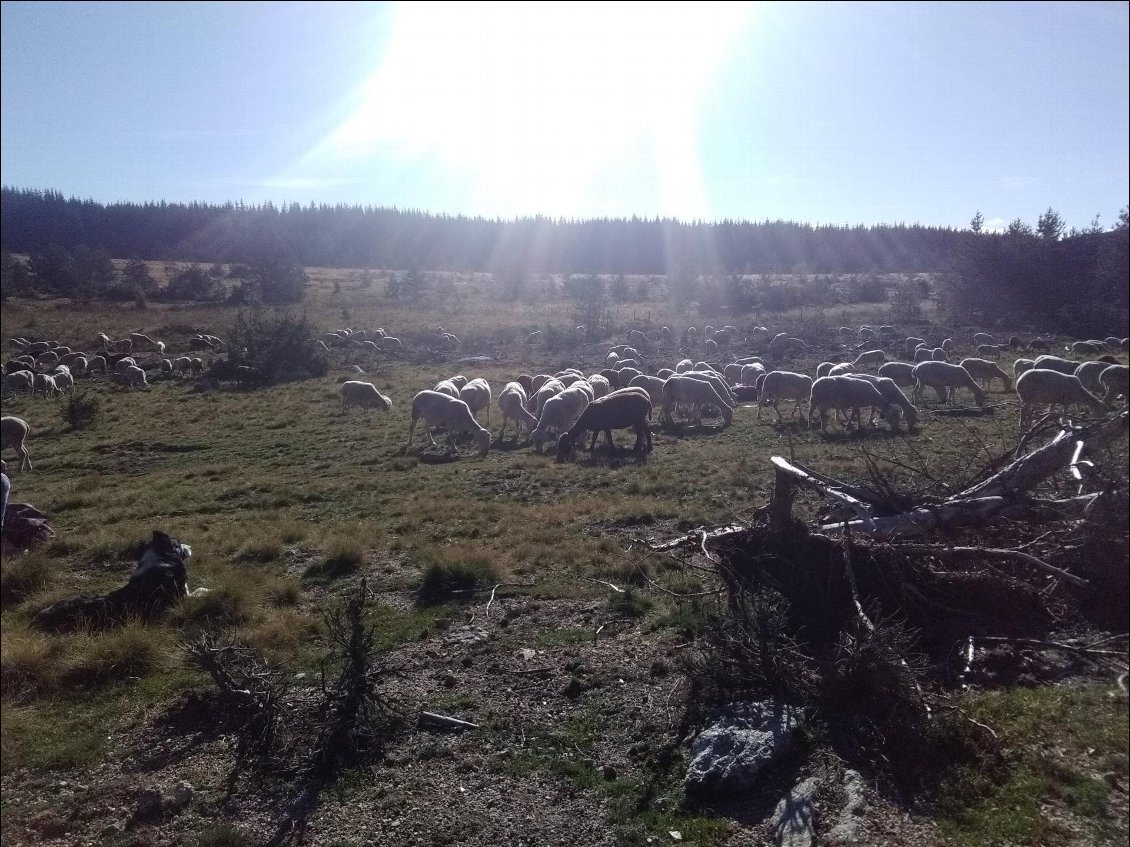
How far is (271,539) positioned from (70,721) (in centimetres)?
518

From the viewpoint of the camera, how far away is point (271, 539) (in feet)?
36.6

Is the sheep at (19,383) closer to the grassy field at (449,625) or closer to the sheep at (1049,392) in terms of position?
the grassy field at (449,625)

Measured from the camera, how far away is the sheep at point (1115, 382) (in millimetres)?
3879

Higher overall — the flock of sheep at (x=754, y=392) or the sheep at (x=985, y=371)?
the sheep at (x=985, y=371)

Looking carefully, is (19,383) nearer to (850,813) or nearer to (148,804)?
(148,804)

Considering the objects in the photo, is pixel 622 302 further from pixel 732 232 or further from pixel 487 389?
pixel 487 389

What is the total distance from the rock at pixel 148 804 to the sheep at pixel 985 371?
1003 cm

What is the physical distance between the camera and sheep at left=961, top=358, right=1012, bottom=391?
10.3m

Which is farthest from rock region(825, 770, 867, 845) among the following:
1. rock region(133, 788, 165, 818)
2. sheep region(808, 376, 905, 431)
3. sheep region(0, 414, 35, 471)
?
sheep region(0, 414, 35, 471)

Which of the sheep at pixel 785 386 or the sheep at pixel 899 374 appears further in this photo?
the sheep at pixel 785 386

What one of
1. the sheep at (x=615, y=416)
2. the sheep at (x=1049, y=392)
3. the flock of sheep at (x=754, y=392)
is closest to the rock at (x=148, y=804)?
the sheep at (x=1049, y=392)

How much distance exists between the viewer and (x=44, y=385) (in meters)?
30.0

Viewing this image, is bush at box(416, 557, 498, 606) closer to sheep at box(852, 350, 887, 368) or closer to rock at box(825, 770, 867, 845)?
rock at box(825, 770, 867, 845)

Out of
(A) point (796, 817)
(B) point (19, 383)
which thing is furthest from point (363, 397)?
(A) point (796, 817)
